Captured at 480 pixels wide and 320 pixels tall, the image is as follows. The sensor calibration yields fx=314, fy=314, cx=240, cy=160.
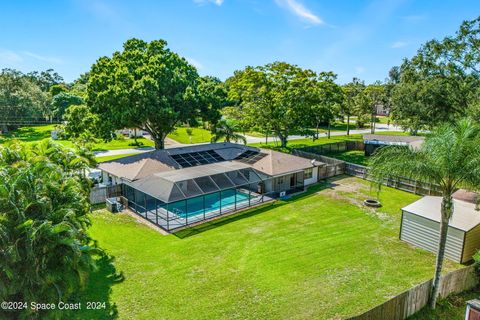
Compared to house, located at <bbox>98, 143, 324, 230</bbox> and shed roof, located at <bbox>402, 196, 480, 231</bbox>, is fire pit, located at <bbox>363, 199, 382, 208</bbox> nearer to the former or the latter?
shed roof, located at <bbox>402, 196, 480, 231</bbox>

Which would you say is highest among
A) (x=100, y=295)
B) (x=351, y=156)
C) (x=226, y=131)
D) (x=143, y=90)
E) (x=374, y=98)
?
(x=374, y=98)

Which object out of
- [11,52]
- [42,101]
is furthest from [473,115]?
[42,101]

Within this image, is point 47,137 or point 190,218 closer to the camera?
point 190,218

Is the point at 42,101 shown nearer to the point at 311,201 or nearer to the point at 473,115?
the point at 311,201

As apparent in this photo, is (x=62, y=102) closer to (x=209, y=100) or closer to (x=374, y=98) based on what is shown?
(x=209, y=100)

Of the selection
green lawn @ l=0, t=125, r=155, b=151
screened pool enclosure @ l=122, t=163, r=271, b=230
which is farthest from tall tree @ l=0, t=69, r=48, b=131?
screened pool enclosure @ l=122, t=163, r=271, b=230

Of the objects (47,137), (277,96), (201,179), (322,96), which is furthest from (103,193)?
(47,137)
